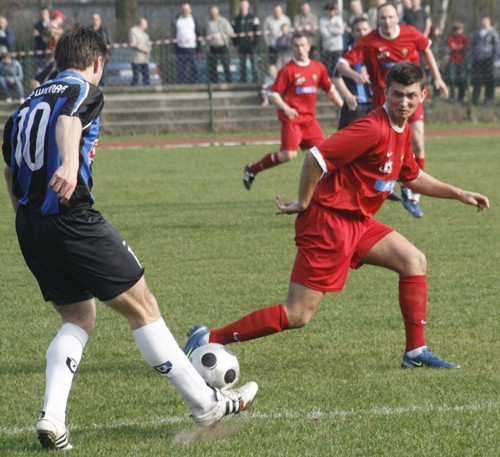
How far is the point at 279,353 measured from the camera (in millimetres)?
5812

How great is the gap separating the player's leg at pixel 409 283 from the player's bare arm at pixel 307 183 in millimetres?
423

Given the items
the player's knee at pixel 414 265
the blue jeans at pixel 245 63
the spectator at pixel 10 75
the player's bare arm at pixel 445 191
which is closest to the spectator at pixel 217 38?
the blue jeans at pixel 245 63

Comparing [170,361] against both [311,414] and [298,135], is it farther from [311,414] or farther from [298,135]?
[298,135]

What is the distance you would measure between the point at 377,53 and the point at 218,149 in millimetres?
9079

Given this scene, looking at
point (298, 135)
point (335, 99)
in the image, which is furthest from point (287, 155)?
point (335, 99)

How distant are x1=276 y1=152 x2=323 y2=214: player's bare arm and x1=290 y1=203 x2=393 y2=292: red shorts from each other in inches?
4.0

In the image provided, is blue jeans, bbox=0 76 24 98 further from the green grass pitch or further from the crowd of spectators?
the green grass pitch

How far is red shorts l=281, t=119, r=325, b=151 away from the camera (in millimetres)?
12227

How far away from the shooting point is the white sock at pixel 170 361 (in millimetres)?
4246

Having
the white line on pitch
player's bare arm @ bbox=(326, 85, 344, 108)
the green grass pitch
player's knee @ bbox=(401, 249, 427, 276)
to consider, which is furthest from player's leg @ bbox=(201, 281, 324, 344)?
player's bare arm @ bbox=(326, 85, 344, 108)

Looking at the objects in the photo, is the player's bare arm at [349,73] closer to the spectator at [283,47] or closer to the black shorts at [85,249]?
the black shorts at [85,249]

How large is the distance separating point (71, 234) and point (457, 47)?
2074 centimetres

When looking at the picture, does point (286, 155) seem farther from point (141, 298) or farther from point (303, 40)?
point (141, 298)

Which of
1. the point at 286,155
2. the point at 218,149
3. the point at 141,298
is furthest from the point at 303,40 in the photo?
the point at 141,298
